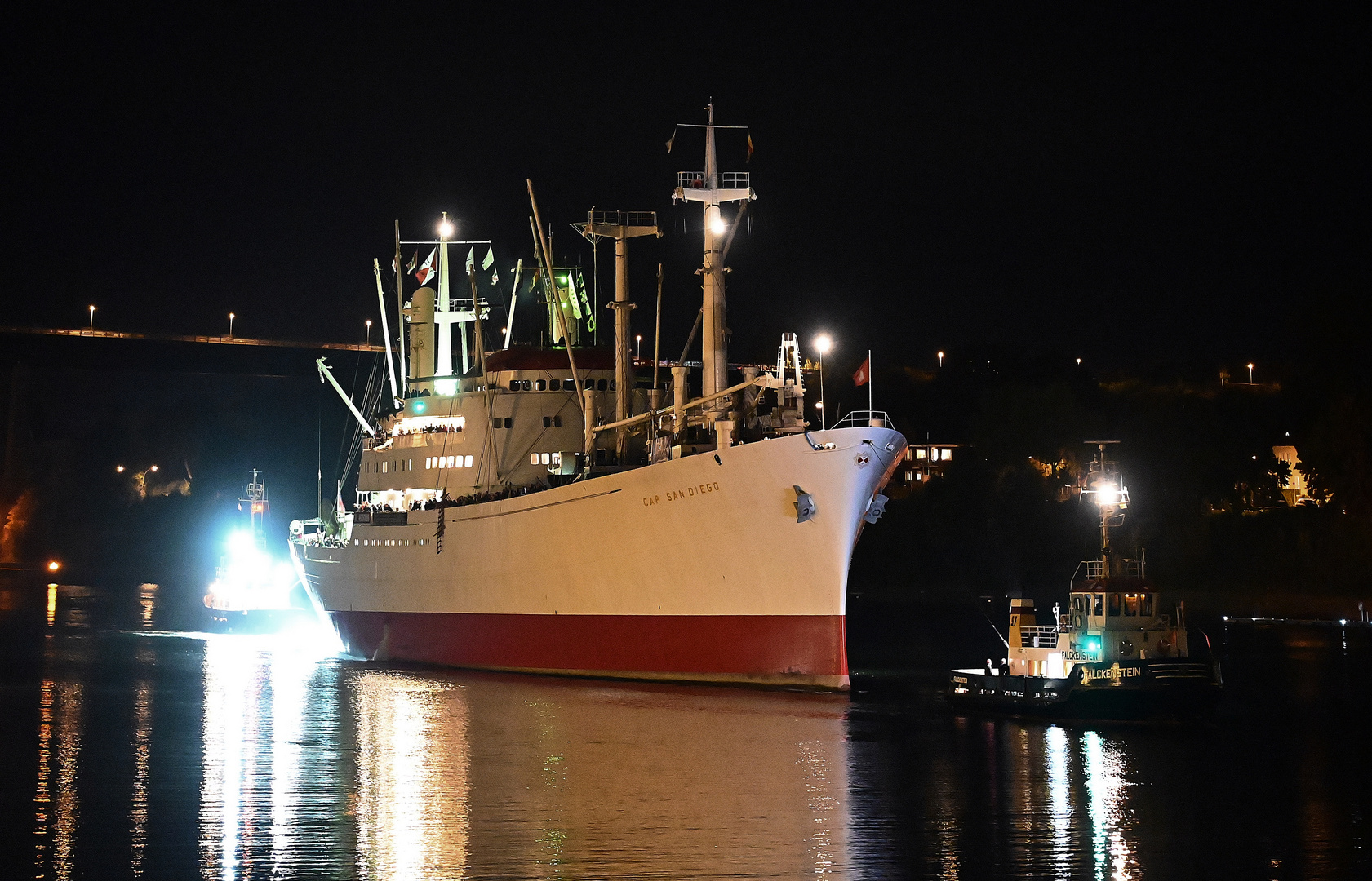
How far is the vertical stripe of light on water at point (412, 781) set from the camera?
1590 cm

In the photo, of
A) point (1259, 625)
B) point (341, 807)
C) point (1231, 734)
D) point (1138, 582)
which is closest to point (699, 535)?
point (1138, 582)

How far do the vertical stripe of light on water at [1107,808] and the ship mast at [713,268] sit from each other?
11.6m

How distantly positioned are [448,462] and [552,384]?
421 cm

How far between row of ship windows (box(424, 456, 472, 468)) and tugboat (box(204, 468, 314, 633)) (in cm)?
2087

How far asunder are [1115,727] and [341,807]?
14.9m

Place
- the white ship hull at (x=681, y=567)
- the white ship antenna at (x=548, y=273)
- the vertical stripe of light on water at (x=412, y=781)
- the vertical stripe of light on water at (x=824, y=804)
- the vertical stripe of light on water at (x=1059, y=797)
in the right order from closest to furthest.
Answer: the vertical stripe of light on water at (x=412, y=781) < the vertical stripe of light on water at (x=824, y=804) < the vertical stripe of light on water at (x=1059, y=797) < the white ship hull at (x=681, y=567) < the white ship antenna at (x=548, y=273)

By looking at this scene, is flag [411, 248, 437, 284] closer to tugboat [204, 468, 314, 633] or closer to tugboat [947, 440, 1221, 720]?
tugboat [204, 468, 314, 633]

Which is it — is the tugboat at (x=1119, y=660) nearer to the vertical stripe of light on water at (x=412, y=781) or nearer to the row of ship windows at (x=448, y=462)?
the vertical stripe of light on water at (x=412, y=781)

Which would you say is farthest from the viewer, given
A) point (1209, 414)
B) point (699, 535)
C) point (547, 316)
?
point (1209, 414)

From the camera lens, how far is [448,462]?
42.2 meters

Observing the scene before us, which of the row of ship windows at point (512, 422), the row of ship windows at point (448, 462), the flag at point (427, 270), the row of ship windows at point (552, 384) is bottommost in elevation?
the row of ship windows at point (448, 462)

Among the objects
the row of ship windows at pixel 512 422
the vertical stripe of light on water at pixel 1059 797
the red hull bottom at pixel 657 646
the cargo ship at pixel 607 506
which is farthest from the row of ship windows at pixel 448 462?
the vertical stripe of light on water at pixel 1059 797

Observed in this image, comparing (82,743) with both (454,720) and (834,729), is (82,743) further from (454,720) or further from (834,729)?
(834,729)

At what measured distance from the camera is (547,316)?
145 ft
